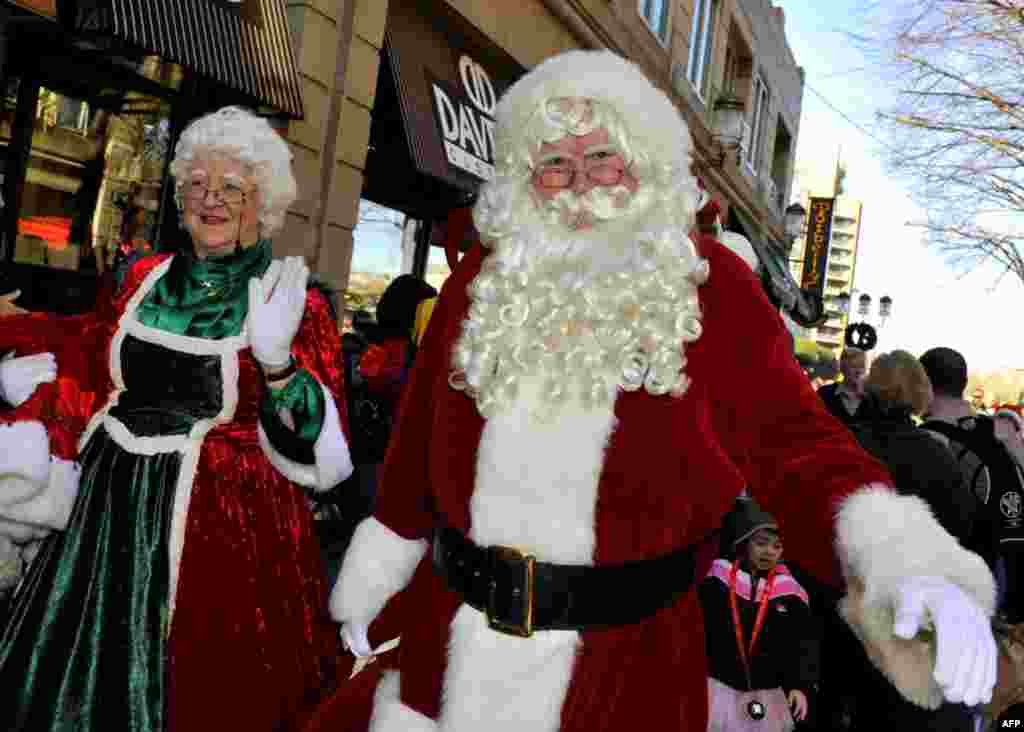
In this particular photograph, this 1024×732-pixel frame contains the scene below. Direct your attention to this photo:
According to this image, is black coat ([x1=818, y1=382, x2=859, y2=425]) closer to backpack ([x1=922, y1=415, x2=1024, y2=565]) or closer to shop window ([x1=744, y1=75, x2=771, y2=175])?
backpack ([x1=922, y1=415, x2=1024, y2=565])

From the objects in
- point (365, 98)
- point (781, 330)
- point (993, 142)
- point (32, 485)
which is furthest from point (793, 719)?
point (993, 142)

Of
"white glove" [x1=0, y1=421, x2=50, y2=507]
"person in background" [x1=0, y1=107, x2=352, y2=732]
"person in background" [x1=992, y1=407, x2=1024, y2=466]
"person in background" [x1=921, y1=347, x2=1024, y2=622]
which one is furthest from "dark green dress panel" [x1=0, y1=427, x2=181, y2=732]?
"person in background" [x1=992, y1=407, x2=1024, y2=466]

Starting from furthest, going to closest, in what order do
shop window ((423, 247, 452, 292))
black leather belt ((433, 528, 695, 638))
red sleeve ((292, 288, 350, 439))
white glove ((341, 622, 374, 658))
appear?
shop window ((423, 247, 452, 292)) → red sleeve ((292, 288, 350, 439)) → white glove ((341, 622, 374, 658)) → black leather belt ((433, 528, 695, 638))

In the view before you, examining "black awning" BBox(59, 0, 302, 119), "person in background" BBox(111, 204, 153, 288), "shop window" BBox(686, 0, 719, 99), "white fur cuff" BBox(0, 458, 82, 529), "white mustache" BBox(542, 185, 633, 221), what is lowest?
"white fur cuff" BBox(0, 458, 82, 529)

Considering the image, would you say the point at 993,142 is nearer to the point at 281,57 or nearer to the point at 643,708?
the point at 281,57

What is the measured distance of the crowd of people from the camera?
181cm

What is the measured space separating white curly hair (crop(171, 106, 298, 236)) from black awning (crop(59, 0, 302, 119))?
192 centimetres

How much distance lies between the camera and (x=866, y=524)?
5.36 feet

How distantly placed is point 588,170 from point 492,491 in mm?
780

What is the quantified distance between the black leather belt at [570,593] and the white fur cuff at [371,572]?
1.39 ft

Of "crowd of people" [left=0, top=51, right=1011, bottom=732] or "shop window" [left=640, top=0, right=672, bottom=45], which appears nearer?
"crowd of people" [left=0, top=51, right=1011, bottom=732]

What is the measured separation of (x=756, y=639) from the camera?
11.5ft

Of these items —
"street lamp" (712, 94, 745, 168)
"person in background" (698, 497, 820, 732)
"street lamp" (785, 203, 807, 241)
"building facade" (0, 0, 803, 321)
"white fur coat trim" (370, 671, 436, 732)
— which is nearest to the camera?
"white fur coat trim" (370, 671, 436, 732)

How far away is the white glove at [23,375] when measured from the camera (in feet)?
9.94
